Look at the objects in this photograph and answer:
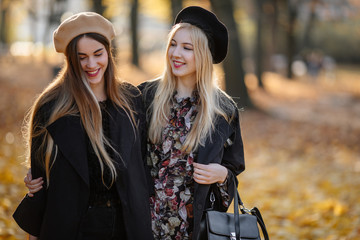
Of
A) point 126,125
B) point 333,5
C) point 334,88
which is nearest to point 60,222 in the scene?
point 126,125

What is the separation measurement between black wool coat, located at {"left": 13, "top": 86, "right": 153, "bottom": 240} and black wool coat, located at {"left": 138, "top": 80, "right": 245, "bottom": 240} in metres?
A: 0.38

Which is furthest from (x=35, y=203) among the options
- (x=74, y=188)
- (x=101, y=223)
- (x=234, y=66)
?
(x=234, y=66)

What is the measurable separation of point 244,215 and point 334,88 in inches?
892

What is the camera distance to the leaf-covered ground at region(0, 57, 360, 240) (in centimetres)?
540

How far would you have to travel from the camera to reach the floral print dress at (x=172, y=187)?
317 centimetres

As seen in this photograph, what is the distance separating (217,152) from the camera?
3.19 metres

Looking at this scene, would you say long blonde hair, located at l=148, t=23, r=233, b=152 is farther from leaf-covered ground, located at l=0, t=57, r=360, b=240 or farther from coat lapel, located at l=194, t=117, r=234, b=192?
leaf-covered ground, located at l=0, t=57, r=360, b=240

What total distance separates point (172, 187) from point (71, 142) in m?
0.83

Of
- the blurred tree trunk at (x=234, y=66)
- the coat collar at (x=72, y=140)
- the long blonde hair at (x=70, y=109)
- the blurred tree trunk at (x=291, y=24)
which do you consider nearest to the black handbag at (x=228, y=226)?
the long blonde hair at (x=70, y=109)

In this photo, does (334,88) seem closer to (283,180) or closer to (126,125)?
(283,180)

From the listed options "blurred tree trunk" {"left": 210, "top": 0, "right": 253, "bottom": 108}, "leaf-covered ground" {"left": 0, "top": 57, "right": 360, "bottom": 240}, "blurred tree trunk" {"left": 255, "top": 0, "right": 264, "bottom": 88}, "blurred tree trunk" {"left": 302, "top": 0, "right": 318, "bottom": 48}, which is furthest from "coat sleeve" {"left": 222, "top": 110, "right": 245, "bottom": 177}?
"blurred tree trunk" {"left": 302, "top": 0, "right": 318, "bottom": 48}

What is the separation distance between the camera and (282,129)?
37.5 ft

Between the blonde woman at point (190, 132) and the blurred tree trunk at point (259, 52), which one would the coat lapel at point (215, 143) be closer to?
the blonde woman at point (190, 132)

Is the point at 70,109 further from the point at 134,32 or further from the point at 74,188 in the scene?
the point at 134,32
